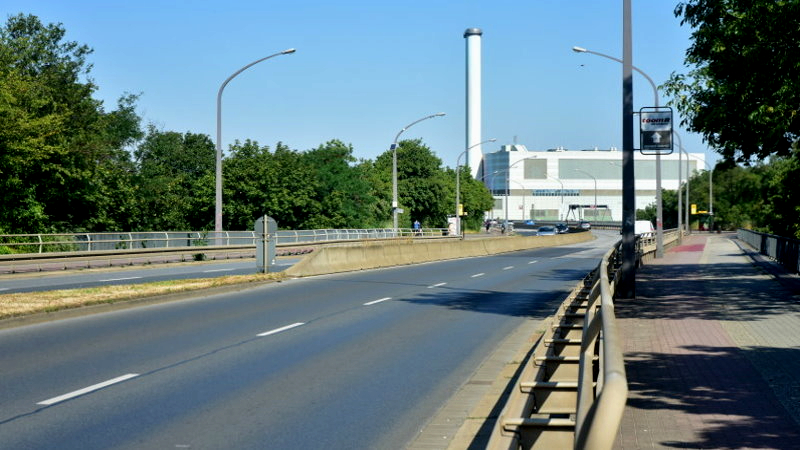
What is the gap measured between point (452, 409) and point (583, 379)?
3986mm

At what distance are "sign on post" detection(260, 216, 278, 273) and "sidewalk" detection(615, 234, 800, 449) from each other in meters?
10.4

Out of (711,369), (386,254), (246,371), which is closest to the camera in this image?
(711,369)

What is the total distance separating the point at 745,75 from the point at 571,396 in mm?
13941

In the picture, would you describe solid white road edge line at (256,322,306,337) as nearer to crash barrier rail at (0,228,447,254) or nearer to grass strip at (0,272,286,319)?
grass strip at (0,272,286,319)

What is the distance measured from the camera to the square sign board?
20469 millimetres

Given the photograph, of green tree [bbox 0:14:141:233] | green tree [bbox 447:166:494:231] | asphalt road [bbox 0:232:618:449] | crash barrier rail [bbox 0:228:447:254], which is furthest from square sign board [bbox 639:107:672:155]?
green tree [bbox 447:166:494:231]

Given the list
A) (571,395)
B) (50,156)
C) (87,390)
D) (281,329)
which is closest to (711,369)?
(571,395)

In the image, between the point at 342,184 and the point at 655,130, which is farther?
the point at 342,184

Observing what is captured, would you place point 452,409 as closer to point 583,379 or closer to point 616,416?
point 583,379

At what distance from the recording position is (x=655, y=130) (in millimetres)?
20547

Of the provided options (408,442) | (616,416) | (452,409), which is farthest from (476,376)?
(616,416)

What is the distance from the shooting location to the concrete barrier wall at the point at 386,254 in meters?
30.0

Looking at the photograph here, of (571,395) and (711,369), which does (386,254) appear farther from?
(571,395)

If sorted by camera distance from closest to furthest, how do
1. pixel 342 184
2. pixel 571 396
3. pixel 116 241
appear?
pixel 571 396, pixel 116 241, pixel 342 184
